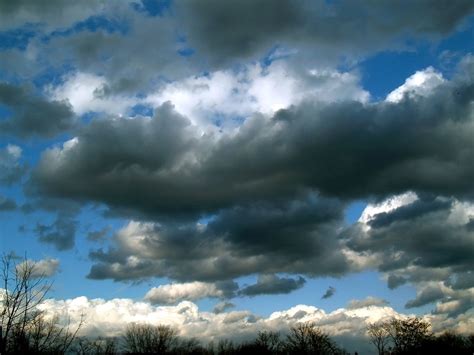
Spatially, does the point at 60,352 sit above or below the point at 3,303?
below

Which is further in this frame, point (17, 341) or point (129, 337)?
point (129, 337)

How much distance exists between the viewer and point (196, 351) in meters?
141

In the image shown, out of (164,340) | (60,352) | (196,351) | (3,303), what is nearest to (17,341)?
(3,303)

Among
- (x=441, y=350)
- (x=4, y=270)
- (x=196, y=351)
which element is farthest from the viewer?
(x=196, y=351)

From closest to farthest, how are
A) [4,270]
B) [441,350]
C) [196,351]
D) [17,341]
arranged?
[17,341]
[4,270]
[441,350]
[196,351]

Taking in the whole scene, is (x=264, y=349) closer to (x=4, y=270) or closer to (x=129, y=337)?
(x=129, y=337)

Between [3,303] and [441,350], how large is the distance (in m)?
139

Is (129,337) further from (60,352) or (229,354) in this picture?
(60,352)

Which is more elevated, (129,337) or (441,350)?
(129,337)

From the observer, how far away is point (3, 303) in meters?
11.4

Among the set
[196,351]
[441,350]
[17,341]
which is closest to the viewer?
[17,341]

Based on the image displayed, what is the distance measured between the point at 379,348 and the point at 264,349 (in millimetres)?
32004

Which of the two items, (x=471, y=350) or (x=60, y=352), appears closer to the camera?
(x=60, y=352)

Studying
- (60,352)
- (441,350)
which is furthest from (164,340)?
(60,352)
